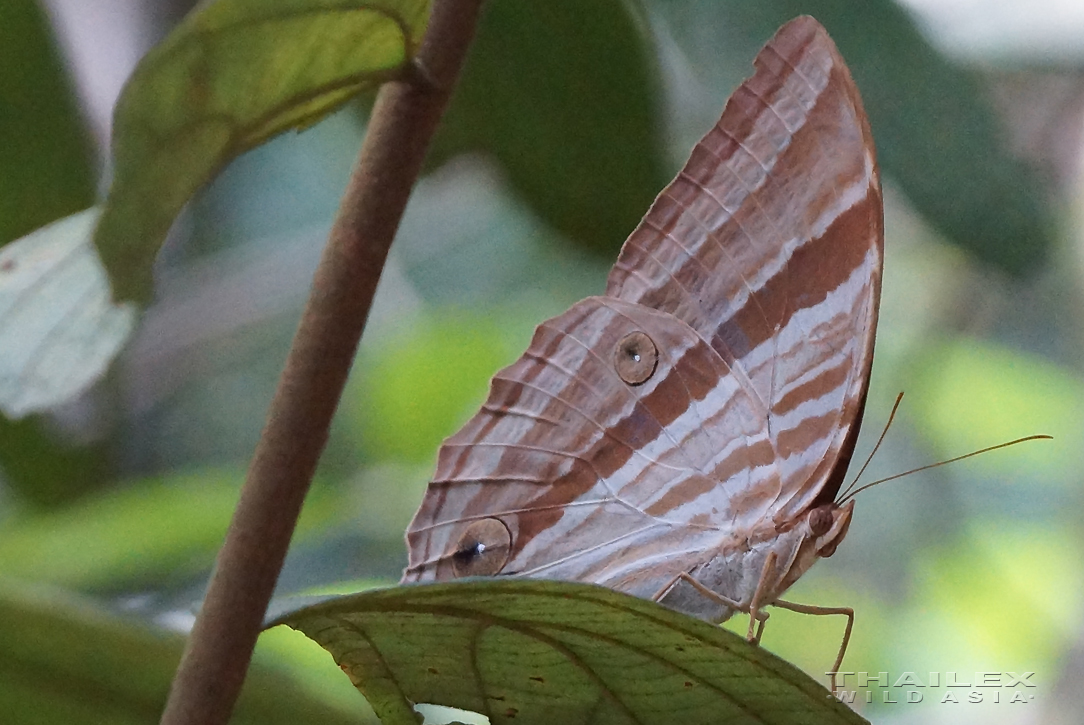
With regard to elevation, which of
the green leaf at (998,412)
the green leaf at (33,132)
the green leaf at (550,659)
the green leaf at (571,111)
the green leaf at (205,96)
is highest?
the green leaf at (998,412)

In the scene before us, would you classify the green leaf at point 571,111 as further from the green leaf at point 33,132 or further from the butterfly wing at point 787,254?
the green leaf at point 33,132

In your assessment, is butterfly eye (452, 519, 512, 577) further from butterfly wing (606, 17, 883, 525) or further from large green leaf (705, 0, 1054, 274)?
large green leaf (705, 0, 1054, 274)

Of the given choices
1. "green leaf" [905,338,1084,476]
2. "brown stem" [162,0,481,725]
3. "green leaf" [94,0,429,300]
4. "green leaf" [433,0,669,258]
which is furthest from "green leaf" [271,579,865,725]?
"green leaf" [905,338,1084,476]

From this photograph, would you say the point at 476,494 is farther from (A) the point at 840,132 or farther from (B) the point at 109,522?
(B) the point at 109,522

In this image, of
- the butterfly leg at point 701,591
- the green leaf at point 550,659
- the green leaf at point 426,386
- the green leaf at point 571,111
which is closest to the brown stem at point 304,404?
the green leaf at point 550,659

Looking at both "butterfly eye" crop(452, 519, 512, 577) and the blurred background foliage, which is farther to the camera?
the blurred background foliage

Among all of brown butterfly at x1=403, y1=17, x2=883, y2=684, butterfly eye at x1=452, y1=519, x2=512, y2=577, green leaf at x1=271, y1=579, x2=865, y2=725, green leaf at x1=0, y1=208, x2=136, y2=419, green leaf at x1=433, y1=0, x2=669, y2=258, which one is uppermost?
green leaf at x1=433, y1=0, x2=669, y2=258

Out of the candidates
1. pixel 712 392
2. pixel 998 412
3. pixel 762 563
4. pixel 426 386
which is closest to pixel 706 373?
pixel 712 392

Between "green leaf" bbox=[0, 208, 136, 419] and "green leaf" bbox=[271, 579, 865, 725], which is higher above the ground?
A: "green leaf" bbox=[0, 208, 136, 419]
